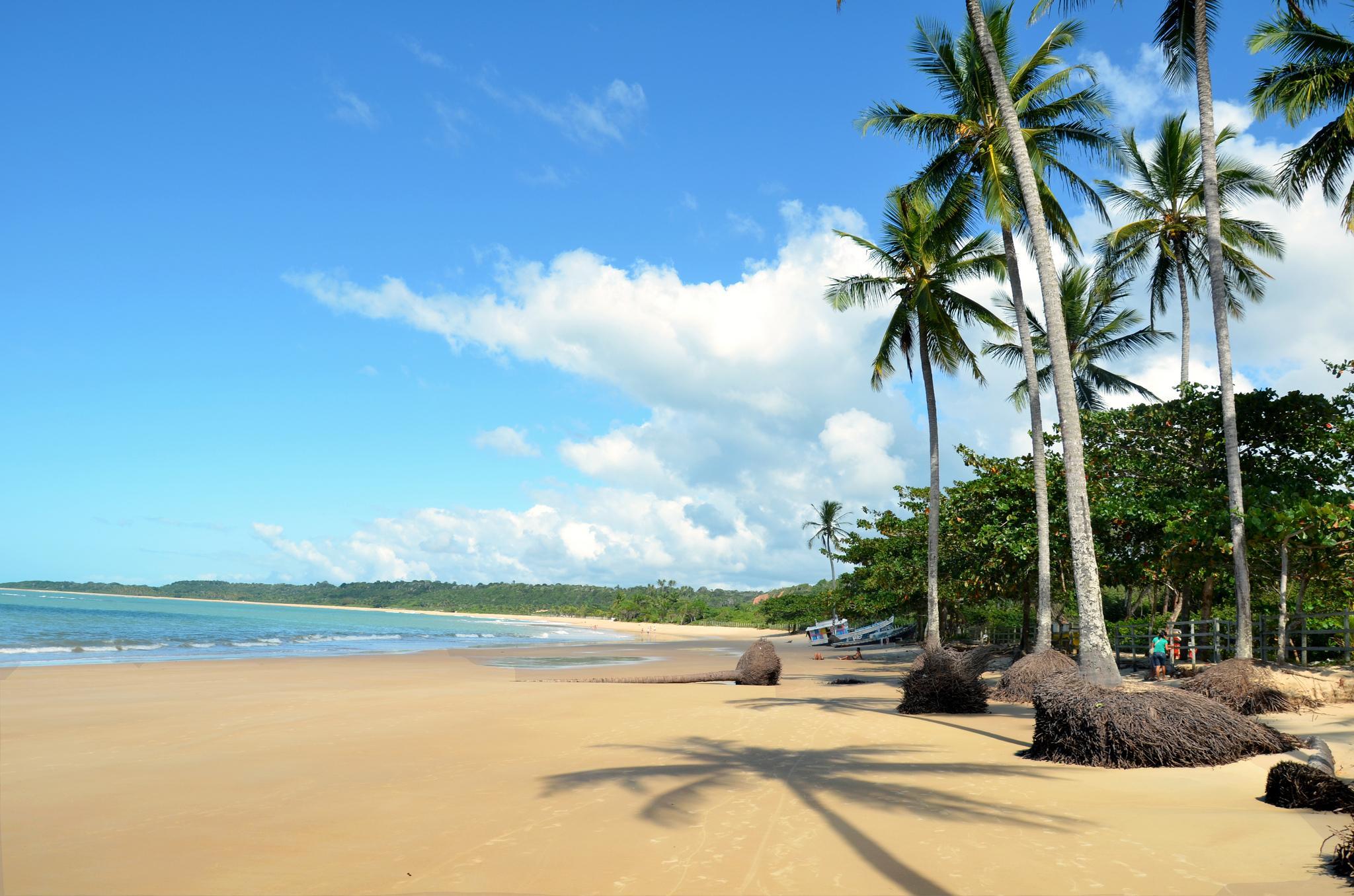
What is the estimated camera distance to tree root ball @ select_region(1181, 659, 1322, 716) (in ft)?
37.8

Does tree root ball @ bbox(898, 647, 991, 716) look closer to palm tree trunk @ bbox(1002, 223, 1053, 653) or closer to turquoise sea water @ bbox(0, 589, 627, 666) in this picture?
palm tree trunk @ bbox(1002, 223, 1053, 653)

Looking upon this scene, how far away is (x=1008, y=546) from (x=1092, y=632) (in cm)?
693

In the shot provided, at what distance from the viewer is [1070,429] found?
12.0 m

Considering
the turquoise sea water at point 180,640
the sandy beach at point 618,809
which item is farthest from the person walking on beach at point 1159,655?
the turquoise sea water at point 180,640

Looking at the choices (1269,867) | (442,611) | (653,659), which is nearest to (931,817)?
(1269,867)

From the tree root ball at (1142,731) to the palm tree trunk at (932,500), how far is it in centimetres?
1086

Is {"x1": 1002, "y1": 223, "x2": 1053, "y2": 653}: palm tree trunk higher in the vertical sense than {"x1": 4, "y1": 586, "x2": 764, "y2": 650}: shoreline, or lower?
higher

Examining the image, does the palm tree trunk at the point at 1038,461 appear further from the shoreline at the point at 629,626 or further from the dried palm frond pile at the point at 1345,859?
the shoreline at the point at 629,626

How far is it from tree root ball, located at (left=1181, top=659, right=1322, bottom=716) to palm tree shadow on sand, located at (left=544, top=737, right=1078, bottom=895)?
548 cm

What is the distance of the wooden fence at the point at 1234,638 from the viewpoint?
48.9ft

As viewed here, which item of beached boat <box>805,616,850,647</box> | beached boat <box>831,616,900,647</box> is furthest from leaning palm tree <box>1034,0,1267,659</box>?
beached boat <box>805,616,850,647</box>

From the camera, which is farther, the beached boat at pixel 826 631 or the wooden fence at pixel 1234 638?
the beached boat at pixel 826 631

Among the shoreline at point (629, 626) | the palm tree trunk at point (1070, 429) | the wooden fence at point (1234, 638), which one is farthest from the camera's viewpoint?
the shoreline at point (629, 626)

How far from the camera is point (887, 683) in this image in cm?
1930
